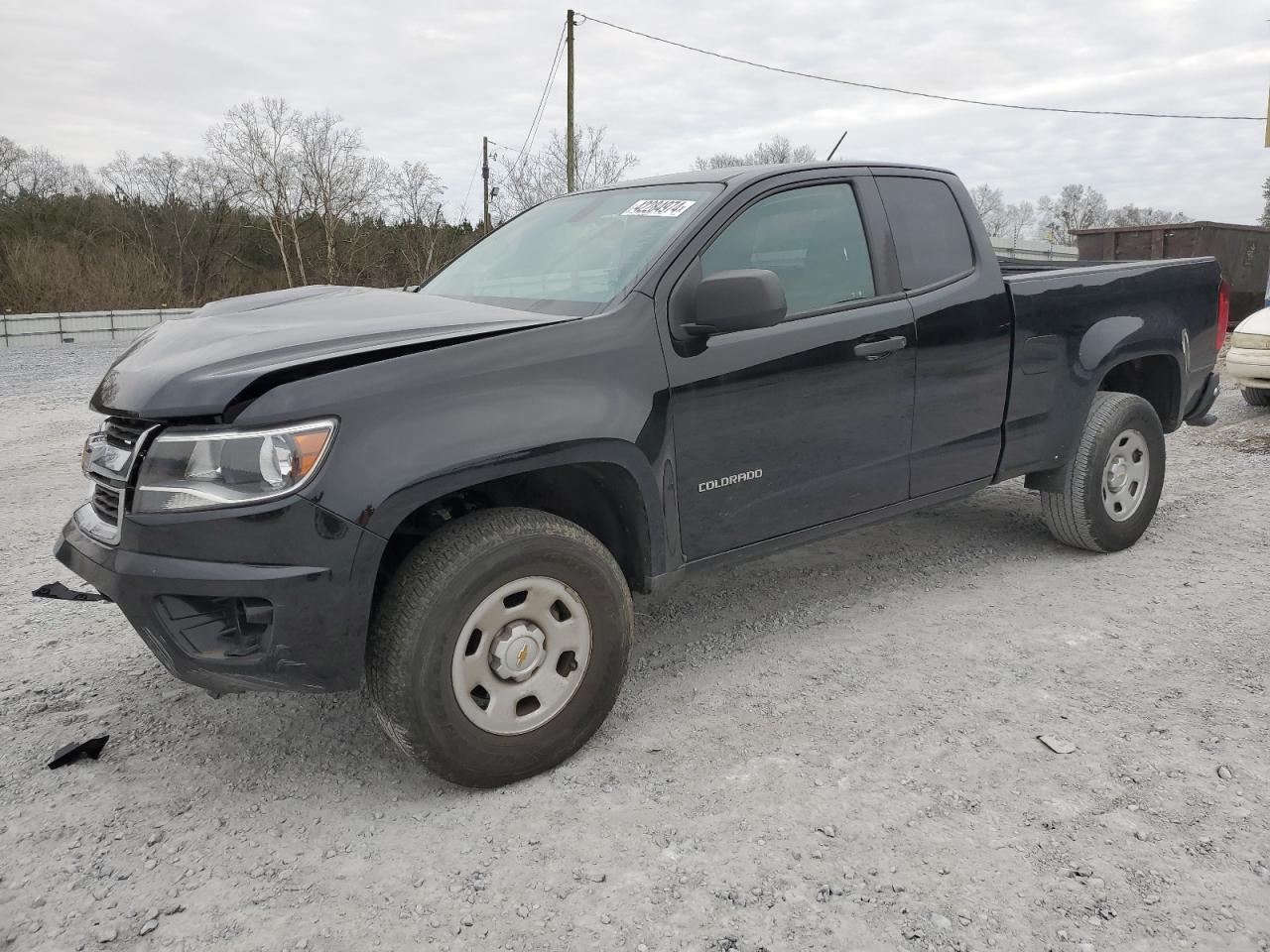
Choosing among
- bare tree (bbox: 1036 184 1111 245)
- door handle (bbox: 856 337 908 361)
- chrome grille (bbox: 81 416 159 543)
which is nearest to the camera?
chrome grille (bbox: 81 416 159 543)

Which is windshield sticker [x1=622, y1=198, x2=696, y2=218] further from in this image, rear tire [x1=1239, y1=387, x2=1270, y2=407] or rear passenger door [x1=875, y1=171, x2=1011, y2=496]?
rear tire [x1=1239, y1=387, x2=1270, y2=407]

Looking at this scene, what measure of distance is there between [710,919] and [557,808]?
63 cm

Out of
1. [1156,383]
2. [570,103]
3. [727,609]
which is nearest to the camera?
[727,609]

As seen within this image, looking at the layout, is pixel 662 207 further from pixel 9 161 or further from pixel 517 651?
pixel 9 161

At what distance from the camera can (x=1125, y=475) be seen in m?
4.69

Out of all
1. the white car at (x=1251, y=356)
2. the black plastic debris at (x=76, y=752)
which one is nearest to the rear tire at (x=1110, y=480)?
the black plastic debris at (x=76, y=752)

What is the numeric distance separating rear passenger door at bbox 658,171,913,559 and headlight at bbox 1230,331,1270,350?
21.9 ft

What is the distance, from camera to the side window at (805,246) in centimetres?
331

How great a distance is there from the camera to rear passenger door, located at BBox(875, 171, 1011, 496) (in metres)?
3.75

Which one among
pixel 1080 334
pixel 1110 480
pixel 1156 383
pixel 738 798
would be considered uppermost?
pixel 1080 334

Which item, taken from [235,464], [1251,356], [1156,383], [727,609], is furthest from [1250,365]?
[235,464]

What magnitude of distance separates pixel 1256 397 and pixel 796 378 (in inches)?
312

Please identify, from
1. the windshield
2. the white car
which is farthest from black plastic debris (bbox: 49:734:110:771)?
the white car

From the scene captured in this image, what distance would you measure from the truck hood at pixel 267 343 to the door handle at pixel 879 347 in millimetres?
1216
